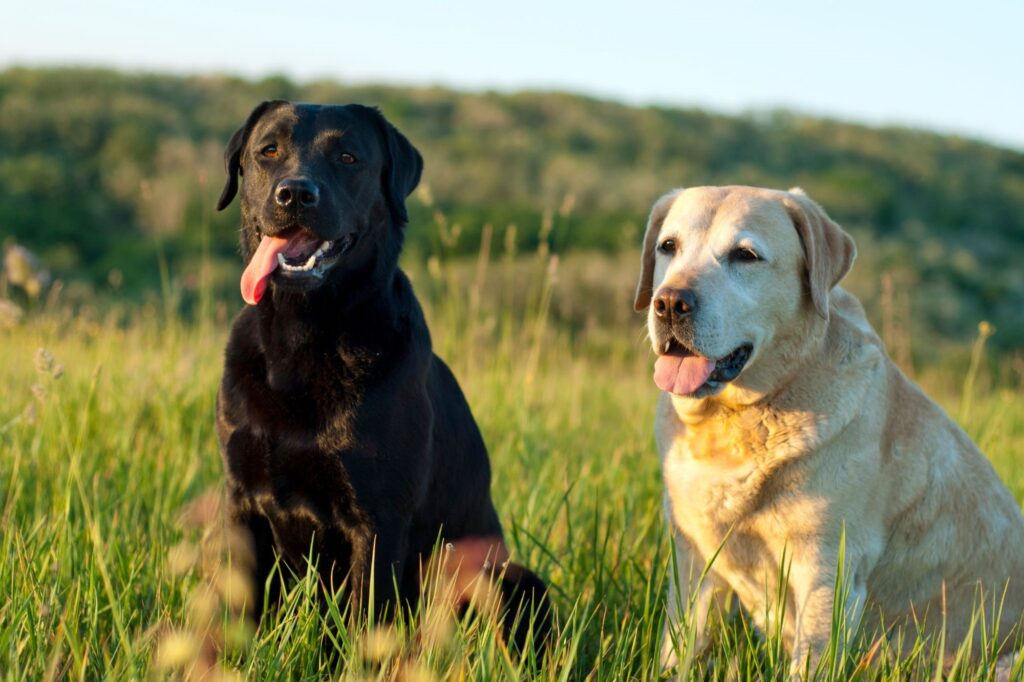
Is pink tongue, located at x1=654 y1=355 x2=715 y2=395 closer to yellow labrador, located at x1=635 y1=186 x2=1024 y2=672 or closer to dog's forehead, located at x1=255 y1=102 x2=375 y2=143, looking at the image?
yellow labrador, located at x1=635 y1=186 x2=1024 y2=672

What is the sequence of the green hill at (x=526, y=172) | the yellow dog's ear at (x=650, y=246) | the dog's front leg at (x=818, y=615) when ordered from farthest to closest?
the green hill at (x=526, y=172) < the yellow dog's ear at (x=650, y=246) < the dog's front leg at (x=818, y=615)

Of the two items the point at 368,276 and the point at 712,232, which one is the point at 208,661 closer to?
the point at 368,276

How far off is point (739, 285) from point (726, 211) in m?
0.22

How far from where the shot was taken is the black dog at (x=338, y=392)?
272 centimetres

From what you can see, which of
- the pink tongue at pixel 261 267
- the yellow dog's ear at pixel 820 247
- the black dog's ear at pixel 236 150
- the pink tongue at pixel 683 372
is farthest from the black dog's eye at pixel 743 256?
the black dog's ear at pixel 236 150

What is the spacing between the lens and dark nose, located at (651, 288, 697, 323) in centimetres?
267

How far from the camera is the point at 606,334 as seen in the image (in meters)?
14.6

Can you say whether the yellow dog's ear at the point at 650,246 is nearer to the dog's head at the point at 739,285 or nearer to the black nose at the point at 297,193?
the dog's head at the point at 739,285

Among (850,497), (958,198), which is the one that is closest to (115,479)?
(850,497)

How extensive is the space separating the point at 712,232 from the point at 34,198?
65.8 ft

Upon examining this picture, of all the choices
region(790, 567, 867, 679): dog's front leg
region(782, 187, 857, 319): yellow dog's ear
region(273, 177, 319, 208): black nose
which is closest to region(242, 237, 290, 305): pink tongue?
region(273, 177, 319, 208): black nose

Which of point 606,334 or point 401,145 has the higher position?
point 401,145

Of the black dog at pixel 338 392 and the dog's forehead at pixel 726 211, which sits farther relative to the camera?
the dog's forehead at pixel 726 211

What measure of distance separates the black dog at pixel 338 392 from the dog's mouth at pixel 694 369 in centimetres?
68
